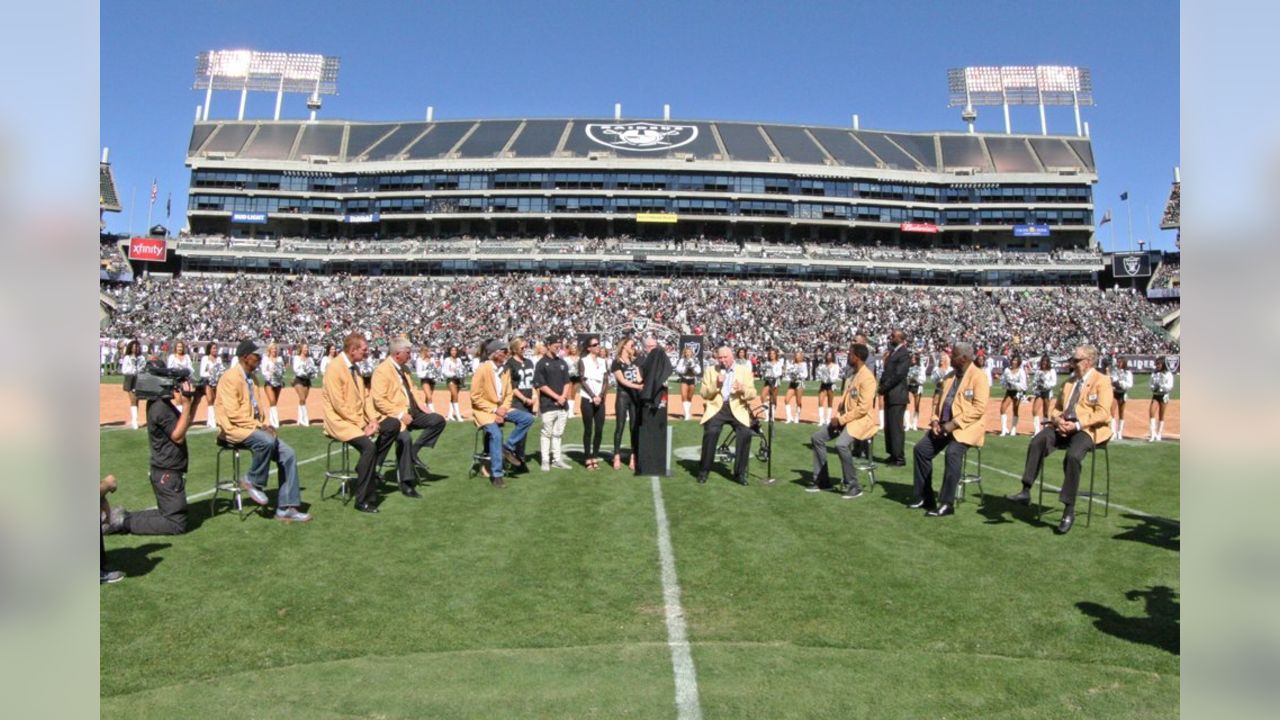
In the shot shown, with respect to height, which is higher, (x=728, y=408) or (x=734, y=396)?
(x=734, y=396)

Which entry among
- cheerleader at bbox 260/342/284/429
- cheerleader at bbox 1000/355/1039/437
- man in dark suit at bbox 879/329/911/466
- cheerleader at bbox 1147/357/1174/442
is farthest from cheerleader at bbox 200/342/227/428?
cheerleader at bbox 1147/357/1174/442

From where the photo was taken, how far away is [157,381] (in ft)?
24.1

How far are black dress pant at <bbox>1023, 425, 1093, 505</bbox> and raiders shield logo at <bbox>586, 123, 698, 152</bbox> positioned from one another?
62367 mm

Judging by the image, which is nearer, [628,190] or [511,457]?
[511,457]

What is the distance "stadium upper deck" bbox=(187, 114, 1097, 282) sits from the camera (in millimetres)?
66375

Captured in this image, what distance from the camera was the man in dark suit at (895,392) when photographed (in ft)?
43.1

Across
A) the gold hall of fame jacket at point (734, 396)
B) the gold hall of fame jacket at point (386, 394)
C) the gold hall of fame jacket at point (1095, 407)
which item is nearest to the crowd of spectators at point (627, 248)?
the gold hall of fame jacket at point (734, 396)

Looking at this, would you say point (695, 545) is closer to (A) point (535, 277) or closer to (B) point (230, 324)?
(B) point (230, 324)

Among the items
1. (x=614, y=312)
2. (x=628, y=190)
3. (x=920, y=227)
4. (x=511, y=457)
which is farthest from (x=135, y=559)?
(x=920, y=227)

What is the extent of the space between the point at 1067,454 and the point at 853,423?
2605 millimetres

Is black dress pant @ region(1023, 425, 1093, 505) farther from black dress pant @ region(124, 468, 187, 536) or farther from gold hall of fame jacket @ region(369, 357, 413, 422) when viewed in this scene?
black dress pant @ region(124, 468, 187, 536)

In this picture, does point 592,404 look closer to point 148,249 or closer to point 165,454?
point 165,454

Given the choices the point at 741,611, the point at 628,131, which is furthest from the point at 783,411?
the point at 628,131
